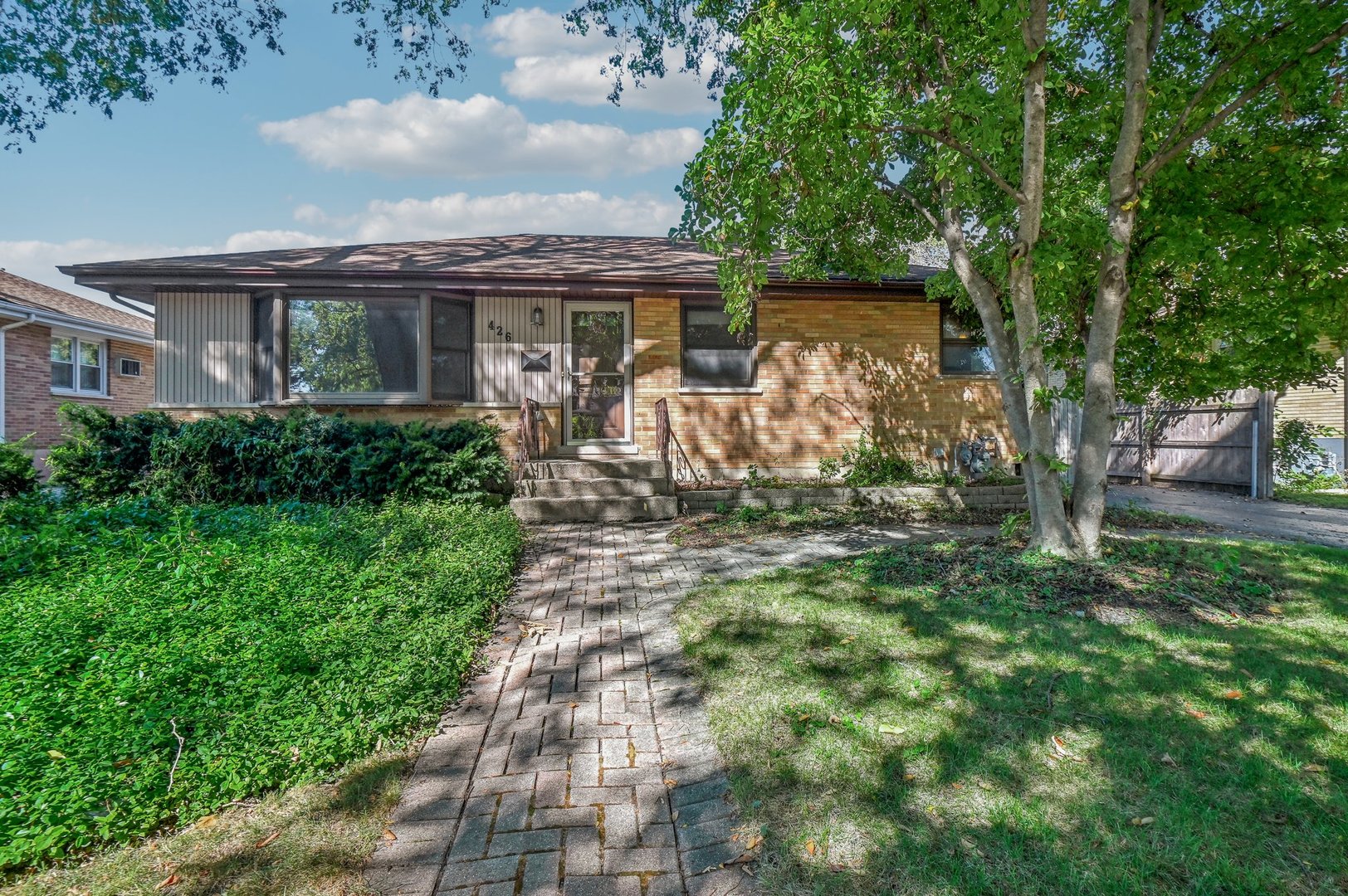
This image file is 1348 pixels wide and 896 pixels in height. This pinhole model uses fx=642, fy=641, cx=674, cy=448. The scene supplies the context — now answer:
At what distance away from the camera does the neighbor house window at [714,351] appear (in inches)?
421

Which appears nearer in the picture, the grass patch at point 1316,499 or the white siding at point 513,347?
the grass patch at point 1316,499

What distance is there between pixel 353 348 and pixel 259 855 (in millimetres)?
9256

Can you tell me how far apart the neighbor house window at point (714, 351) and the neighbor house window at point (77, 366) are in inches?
615

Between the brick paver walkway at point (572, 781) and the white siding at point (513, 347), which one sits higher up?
the white siding at point (513, 347)

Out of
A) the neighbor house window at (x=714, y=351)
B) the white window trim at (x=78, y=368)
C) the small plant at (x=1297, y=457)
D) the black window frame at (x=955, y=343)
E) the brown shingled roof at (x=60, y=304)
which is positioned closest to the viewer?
the neighbor house window at (x=714, y=351)

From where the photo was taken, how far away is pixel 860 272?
9281 mm

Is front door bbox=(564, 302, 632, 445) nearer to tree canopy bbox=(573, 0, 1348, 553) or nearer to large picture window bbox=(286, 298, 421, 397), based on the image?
large picture window bbox=(286, 298, 421, 397)

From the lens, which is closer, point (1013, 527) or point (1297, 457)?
point (1013, 527)

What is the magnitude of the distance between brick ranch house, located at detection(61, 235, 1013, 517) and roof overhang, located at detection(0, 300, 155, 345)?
366 centimetres

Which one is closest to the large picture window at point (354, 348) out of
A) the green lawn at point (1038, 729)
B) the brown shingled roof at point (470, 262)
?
the brown shingled roof at point (470, 262)

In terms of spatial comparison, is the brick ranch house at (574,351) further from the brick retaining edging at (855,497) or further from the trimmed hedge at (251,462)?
the trimmed hedge at (251,462)

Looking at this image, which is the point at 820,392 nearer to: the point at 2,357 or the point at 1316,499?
the point at 1316,499

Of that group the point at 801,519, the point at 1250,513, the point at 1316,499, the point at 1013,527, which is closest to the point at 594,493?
the point at 801,519

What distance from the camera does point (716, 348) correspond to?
10.8 metres
